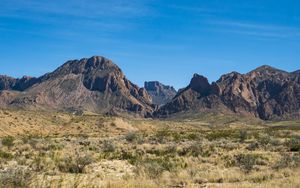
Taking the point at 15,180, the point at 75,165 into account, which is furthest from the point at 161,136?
the point at 15,180

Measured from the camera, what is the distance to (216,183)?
17734 mm

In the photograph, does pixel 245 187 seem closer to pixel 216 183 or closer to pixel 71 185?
pixel 216 183

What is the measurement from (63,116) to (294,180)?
96896 mm

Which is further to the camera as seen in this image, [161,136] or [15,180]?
[161,136]

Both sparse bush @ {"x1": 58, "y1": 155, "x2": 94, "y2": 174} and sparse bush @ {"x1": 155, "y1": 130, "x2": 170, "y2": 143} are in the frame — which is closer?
sparse bush @ {"x1": 58, "y1": 155, "x2": 94, "y2": 174}

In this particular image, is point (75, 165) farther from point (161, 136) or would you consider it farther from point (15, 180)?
point (161, 136)

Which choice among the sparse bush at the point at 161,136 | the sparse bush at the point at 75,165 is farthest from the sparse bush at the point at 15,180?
the sparse bush at the point at 161,136

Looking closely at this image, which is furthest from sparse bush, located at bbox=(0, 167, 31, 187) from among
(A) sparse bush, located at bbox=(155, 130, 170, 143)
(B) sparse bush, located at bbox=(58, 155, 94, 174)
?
(A) sparse bush, located at bbox=(155, 130, 170, 143)

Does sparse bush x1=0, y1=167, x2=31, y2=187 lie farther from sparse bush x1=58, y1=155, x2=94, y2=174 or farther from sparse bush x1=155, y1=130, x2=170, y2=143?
sparse bush x1=155, y1=130, x2=170, y2=143

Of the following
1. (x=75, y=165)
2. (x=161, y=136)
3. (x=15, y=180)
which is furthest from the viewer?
(x=161, y=136)

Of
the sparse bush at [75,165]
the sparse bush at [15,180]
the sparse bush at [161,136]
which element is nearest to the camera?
the sparse bush at [15,180]

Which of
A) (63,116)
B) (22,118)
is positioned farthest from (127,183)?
(63,116)

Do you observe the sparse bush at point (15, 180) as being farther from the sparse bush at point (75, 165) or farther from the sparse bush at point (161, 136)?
the sparse bush at point (161, 136)

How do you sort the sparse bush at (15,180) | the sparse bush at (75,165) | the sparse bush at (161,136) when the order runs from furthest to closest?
the sparse bush at (161,136)
the sparse bush at (75,165)
the sparse bush at (15,180)
